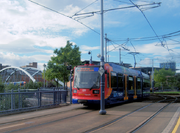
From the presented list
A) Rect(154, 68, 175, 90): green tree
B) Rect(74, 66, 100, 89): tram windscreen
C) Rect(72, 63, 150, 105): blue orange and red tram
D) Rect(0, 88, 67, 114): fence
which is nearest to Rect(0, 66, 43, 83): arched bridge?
Rect(154, 68, 175, 90): green tree

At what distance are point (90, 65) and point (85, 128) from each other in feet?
23.1

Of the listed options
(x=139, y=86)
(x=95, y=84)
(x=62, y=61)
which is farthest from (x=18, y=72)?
(x=95, y=84)

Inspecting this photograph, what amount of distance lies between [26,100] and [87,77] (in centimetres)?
424

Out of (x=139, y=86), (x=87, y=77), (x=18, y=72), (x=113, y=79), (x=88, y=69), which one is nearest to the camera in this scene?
(x=87, y=77)

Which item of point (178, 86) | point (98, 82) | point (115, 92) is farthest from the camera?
point (178, 86)

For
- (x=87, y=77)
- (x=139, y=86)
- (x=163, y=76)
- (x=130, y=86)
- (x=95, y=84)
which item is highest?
(x=163, y=76)

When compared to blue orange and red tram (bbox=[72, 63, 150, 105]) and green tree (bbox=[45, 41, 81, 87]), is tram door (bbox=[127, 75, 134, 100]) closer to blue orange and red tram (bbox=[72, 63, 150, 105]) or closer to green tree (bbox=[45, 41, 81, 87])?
blue orange and red tram (bbox=[72, 63, 150, 105])

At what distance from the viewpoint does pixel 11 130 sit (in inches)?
296

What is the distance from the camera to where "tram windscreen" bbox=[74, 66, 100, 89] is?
1394 centimetres

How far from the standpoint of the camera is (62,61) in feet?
102

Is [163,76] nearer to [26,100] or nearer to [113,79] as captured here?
[113,79]

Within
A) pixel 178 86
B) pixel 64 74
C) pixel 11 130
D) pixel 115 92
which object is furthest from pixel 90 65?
pixel 178 86

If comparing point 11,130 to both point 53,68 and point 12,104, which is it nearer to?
point 12,104

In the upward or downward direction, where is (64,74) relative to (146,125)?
upward
